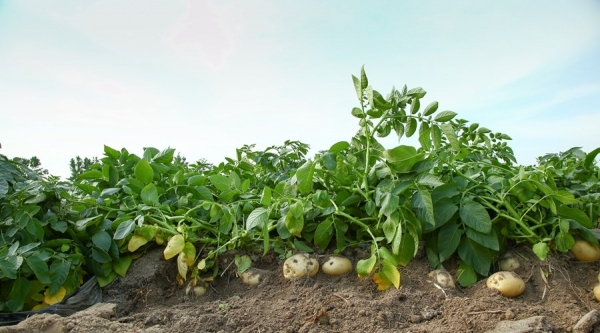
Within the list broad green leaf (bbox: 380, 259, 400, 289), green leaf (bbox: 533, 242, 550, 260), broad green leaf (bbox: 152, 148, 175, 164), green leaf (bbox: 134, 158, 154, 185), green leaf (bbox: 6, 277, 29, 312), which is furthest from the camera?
broad green leaf (bbox: 152, 148, 175, 164)

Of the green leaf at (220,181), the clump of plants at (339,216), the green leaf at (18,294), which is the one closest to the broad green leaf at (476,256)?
the clump of plants at (339,216)

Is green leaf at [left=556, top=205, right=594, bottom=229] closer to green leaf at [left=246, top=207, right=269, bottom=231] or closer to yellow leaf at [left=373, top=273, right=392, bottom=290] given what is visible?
yellow leaf at [left=373, top=273, right=392, bottom=290]

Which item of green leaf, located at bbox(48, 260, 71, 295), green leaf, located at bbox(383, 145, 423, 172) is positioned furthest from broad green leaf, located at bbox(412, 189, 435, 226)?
green leaf, located at bbox(48, 260, 71, 295)

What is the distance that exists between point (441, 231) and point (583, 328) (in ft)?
2.12

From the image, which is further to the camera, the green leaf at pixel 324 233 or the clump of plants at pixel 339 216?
the green leaf at pixel 324 233

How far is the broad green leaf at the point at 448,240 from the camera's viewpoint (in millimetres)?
2020

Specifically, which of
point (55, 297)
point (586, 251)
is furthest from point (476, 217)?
point (55, 297)

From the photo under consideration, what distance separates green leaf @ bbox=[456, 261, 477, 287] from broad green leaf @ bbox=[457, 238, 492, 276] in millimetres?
22

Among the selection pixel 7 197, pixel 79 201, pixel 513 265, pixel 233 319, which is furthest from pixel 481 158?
pixel 7 197

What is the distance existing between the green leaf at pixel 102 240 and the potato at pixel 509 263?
1.85 metres

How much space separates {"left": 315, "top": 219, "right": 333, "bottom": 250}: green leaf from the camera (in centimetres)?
Answer: 212

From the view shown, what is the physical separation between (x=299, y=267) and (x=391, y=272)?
1.36 feet

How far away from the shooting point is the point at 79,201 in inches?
93.4

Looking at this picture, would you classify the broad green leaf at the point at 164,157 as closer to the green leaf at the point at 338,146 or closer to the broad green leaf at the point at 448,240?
the green leaf at the point at 338,146
